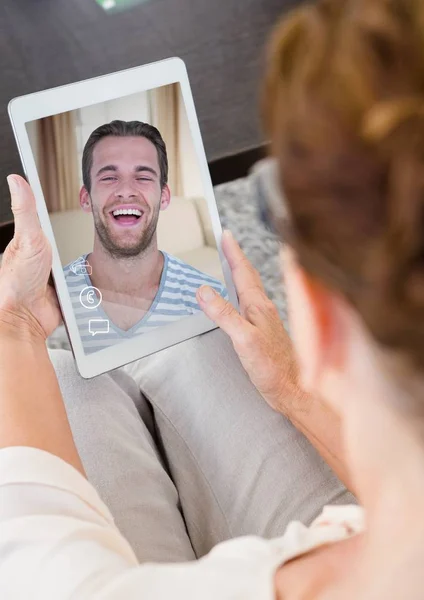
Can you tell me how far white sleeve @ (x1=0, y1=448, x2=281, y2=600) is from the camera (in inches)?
16.2

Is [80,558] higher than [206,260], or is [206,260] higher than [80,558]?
[206,260]

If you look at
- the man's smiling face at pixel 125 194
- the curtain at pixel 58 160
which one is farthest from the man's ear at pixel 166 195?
the curtain at pixel 58 160

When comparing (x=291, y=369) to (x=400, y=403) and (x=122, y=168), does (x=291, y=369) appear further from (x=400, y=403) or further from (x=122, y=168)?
(x=400, y=403)

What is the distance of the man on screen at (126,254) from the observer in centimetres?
73

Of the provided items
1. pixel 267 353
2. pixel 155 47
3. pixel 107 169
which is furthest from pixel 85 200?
pixel 155 47

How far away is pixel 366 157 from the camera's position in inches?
8.7

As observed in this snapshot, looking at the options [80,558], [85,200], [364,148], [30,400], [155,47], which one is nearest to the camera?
[364,148]

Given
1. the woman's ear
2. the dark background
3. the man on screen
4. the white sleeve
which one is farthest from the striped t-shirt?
the dark background

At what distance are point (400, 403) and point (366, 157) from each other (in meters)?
0.10

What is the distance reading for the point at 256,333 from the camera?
0.73m

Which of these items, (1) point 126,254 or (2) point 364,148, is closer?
(2) point 364,148

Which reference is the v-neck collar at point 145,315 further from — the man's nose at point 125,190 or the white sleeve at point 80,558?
the white sleeve at point 80,558

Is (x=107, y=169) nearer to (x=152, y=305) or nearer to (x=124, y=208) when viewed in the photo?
(x=124, y=208)

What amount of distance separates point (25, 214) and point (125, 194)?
0.40ft
